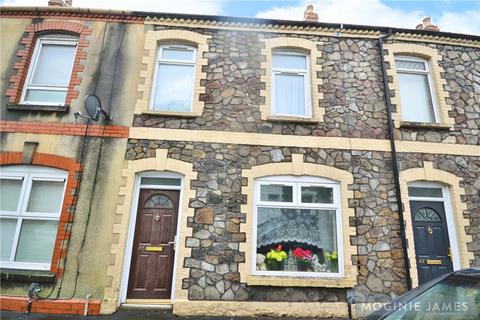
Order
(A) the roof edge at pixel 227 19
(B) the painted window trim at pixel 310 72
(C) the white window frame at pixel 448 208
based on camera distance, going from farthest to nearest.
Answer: (A) the roof edge at pixel 227 19 < (B) the painted window trim at pixel 310 72 < (C) the white window frame at pixel 448 208

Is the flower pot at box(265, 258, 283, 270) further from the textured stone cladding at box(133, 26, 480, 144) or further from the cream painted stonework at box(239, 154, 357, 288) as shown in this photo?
the textured stone cladding at box(133, 26, 480, 144)

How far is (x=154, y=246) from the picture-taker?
611cm

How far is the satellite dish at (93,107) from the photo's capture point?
629 cm

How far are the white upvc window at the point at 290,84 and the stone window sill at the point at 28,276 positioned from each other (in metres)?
5.76

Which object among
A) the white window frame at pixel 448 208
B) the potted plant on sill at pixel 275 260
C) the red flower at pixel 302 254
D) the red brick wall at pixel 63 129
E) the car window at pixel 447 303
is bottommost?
the car window at pixel 447 303

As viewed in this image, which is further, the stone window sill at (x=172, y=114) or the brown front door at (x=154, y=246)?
the stone window sill at (x=172, y=114)

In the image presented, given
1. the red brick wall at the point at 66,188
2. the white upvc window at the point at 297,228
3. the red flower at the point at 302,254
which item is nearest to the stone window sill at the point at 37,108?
the red brick wall at the point at 66,188

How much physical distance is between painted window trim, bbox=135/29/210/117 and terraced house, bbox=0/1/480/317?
37 millimetres

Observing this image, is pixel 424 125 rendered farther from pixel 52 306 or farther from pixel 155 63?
pixel 52 306

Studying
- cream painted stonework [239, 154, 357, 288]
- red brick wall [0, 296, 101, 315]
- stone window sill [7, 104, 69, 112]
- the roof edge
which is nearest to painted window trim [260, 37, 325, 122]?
the roof edge

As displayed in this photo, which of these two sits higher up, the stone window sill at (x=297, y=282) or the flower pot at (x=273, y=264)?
the flower pot at (x=273, y=264)

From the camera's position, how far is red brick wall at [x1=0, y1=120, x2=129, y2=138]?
6.51m

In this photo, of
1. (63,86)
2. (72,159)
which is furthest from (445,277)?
(63,86)

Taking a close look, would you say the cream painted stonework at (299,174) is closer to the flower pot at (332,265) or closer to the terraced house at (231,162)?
the terraced house at (231,162)
